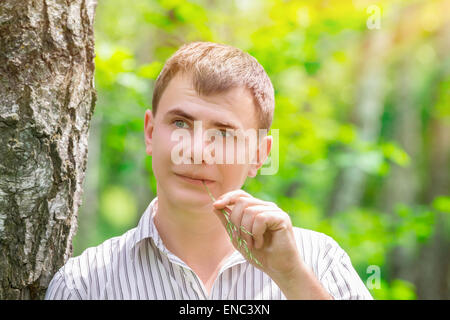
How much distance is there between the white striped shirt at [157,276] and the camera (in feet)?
6.30

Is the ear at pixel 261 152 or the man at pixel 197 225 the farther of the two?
the ear at pixel 261 152

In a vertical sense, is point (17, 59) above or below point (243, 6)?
below

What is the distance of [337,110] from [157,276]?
14292 millimetres

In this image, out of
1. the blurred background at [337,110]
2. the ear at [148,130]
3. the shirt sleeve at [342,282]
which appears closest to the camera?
the shirt sleeve at [342,282]

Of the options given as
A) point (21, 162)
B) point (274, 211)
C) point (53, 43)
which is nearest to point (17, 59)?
point (53, 43)

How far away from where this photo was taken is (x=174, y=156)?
190cm

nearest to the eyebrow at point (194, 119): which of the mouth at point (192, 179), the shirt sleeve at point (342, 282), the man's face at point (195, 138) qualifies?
the man's face at point (195, 138)

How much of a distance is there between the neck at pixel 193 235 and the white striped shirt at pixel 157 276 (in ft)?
0.20

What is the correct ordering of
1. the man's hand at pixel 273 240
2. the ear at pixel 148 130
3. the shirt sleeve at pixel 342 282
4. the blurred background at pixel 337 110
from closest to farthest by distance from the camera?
1. the man's hand at pixel 273 240
2. the shirt sleeve at pixel 342 282
3. the ear at pixel 148 130
4. the blurred background at pixel 337 110

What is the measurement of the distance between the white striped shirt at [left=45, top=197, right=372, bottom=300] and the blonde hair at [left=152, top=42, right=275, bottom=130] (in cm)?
63

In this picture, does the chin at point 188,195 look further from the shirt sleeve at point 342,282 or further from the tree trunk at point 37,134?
the shirt sleeve at point 342,282

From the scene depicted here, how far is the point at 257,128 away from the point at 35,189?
100 centimetres

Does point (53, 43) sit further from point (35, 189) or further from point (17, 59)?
point (35, 189)

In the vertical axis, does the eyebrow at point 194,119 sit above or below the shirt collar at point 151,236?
above
